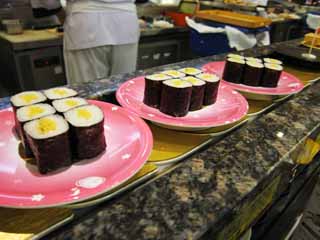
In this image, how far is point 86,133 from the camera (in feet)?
1.97

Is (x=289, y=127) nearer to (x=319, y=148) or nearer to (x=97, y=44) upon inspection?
(x=319, y=148)

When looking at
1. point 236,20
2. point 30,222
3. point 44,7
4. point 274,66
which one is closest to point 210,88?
point 274,66

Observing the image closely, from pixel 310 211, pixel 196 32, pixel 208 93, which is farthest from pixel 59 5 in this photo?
pixel 310 211

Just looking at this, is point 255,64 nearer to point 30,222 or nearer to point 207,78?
point 207,78

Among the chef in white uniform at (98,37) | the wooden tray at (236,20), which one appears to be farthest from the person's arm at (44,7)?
the wooden tray at (236,20)

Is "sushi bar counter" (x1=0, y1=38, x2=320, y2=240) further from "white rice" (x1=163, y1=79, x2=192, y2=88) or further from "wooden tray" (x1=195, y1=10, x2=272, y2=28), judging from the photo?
"wooden tray" (x1=195, y1=10, x2=272, y2=28)

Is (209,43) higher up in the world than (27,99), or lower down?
lower down

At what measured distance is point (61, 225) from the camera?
492 millimetres

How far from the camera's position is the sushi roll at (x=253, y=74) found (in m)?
1.04

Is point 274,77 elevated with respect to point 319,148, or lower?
elevated

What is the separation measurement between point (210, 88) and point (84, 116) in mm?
433

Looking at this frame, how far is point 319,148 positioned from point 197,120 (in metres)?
0.60

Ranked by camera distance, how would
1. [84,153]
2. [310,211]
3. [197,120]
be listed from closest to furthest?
1. [84,153]
2. [197,120]
3. [310,211]

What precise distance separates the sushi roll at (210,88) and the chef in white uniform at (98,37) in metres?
1.36
